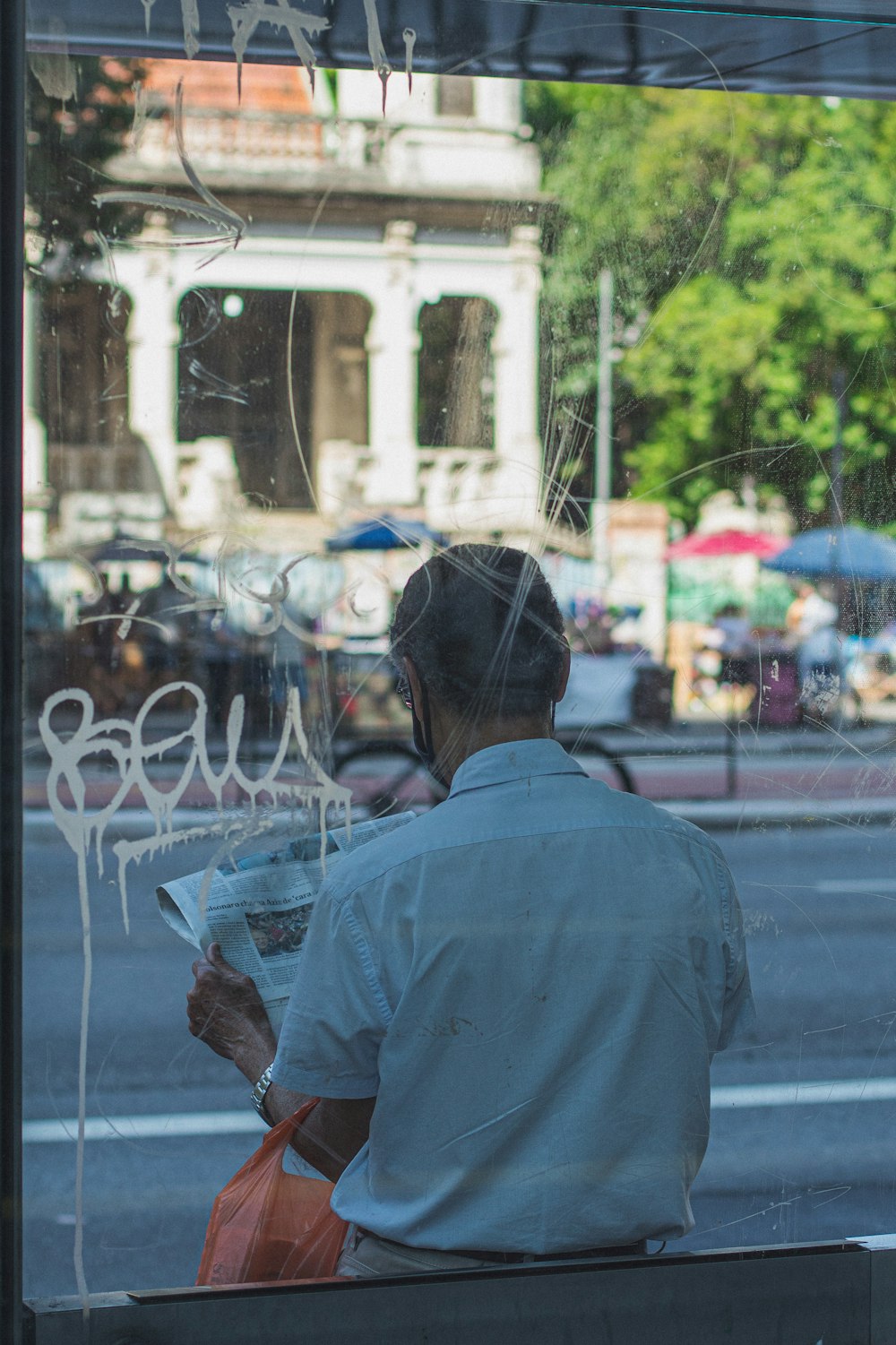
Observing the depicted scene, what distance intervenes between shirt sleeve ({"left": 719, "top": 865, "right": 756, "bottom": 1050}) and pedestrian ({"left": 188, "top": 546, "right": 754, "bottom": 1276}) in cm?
4

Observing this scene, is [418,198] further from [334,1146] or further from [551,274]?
[334,1146]

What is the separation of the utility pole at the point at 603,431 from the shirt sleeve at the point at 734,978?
1.27 ft

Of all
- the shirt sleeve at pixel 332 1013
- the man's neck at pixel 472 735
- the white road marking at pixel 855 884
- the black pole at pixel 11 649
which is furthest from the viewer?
the white road marking at pixel 855 884

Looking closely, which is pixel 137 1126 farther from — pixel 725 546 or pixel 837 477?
pixel 837 477

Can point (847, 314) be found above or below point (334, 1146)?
above

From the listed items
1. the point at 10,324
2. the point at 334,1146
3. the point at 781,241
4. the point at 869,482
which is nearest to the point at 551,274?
the point at 781,241

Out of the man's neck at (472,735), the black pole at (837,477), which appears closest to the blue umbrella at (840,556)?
the black pole at (837,477)

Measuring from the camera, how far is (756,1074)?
5.26ft

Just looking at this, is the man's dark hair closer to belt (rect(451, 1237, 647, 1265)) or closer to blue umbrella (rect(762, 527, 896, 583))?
blue umbrella (rect(762, 527, 896, 583))

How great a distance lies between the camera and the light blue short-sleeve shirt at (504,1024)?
1272mm

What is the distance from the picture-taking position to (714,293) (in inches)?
60.9

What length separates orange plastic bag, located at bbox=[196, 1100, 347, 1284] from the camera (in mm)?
1362

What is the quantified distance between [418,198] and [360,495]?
337 mm

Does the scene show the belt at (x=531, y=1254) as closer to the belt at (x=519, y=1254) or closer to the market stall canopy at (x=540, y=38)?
the belt at (x=519, y=1254)
